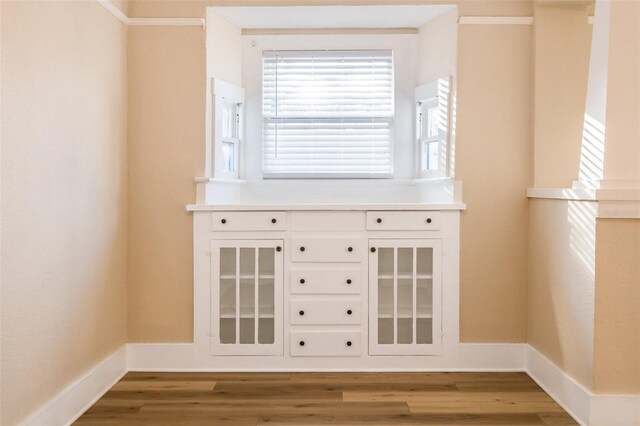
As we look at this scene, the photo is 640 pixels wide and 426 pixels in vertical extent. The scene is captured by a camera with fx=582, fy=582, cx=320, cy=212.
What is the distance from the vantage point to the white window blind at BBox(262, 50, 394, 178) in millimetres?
4625

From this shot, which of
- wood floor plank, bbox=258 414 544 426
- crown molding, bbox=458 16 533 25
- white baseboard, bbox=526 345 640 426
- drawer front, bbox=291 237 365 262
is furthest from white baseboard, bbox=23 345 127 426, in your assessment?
crown molding, bbox=458 16 533 25

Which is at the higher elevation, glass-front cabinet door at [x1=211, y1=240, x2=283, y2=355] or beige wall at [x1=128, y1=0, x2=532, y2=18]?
beige wall at [x1=128, y1=0, x2=532, y2=18]

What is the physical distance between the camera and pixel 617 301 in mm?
2959

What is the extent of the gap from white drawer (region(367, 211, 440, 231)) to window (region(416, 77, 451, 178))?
0.40 meters

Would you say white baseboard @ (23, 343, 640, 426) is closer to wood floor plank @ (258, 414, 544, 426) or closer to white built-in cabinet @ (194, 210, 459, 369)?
white built-in cabinet @ (194, 210, 459, 369)

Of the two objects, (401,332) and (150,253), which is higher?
(150,253)

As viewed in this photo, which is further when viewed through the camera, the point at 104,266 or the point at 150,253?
the point at 150,253

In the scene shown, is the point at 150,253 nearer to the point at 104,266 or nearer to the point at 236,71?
the point at 104,266

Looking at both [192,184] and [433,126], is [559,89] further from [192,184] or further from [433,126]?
[192,184]

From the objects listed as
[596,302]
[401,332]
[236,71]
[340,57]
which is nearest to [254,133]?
[236,71]

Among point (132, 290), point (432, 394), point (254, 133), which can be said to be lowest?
point (432, 394)

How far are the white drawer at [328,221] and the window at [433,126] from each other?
73cm

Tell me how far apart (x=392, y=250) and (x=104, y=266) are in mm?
1849

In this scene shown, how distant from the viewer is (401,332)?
395cm
